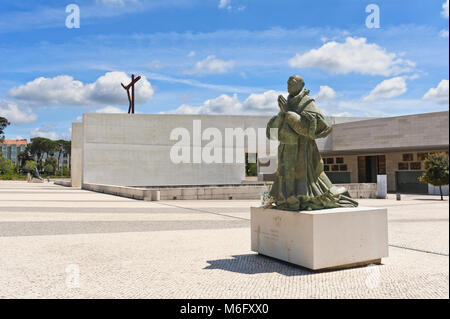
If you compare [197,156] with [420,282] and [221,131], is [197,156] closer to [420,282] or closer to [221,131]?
[221,131]

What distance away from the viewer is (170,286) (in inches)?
188

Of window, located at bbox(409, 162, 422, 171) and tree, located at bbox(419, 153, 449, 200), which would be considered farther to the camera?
window, located at bbox(409, 162, 422, 171)

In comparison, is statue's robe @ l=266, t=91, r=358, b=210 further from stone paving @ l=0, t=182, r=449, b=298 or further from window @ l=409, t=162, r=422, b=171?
window @ l=409, t=162, r=422, b=171

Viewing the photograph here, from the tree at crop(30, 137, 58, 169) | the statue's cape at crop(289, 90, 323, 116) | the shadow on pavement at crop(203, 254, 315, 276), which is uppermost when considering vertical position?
the tree at crop(30, 137, 58, 169)

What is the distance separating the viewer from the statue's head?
253 inches

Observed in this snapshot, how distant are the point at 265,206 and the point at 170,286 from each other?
2.47m

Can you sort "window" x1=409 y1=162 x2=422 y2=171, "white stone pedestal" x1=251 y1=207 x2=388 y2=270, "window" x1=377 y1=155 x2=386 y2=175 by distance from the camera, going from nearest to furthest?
1. "white stone pedestal" x1=251 y1=207 x2=388 y2=270
2. "window" x1=409 y1=162 x2=422 y2=171
3. "window" x1=377 y1=155 x2=386 y2=175

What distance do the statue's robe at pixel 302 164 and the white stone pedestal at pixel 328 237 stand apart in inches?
9.1

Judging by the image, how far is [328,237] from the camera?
560 cm

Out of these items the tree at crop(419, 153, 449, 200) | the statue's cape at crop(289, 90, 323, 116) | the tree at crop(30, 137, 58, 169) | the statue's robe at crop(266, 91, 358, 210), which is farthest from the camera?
the tree at crop(30, 137, 58, 169)

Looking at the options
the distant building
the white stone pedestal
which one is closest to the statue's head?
the white stone pedestal

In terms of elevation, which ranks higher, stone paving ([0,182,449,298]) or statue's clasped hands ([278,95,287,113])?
statue's clasped hands ([278,95,287,113])

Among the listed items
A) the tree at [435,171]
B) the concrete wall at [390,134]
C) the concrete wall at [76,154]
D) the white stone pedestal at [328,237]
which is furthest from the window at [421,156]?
the concrete wall at [76,154]

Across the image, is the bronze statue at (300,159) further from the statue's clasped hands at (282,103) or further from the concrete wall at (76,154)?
the concrete wall at (76,154)
